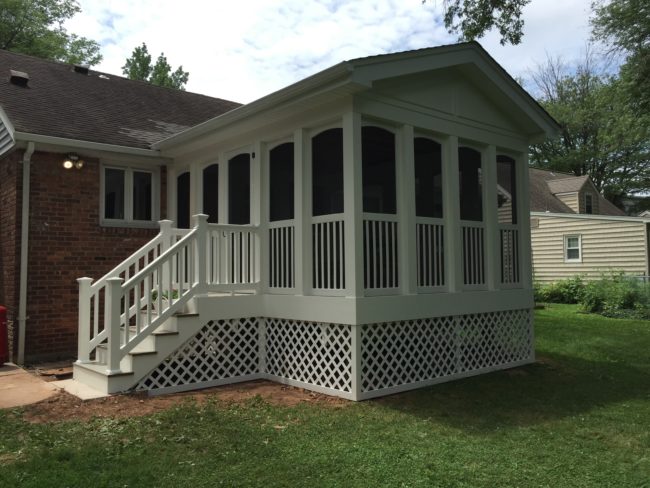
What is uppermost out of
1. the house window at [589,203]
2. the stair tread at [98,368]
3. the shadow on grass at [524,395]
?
the house window at [589,203]

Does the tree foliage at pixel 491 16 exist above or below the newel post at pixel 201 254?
above

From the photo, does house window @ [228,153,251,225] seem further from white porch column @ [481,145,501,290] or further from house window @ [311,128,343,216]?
white porch column @ [481,145,501,290]

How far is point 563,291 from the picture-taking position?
18.4 metres

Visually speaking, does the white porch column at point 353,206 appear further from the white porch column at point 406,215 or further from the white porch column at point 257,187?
the white porch column at point 257,187

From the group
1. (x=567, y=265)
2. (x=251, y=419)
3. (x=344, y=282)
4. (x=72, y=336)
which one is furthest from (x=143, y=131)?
(x=567, y=265)

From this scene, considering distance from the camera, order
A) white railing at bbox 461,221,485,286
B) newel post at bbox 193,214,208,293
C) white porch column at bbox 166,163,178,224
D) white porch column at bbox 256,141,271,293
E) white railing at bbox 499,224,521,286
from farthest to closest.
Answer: white porch column at bbox 166,163,178,224, white railing at bbox 499,224,521,286, white railing at bbox 461,221,485,286, white porch column at bbox 256,141,271,293, newel post at bbox 193,214,208,293

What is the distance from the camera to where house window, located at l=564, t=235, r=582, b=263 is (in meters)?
20.4

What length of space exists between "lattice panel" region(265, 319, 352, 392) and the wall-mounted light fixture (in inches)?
146

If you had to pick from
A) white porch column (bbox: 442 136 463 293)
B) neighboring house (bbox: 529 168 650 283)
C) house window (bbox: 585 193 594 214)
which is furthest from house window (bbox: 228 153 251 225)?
house window (bbox: 585 193 594 214)

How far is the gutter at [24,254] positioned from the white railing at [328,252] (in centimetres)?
411

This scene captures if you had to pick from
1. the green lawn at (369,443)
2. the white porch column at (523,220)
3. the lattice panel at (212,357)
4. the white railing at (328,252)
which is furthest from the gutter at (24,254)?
the white porch column at (523,220)

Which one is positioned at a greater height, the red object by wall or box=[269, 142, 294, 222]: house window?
box=[269, 142, 294, 222]: house window

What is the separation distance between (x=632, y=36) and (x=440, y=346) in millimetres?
10959

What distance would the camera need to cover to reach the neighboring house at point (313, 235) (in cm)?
623
